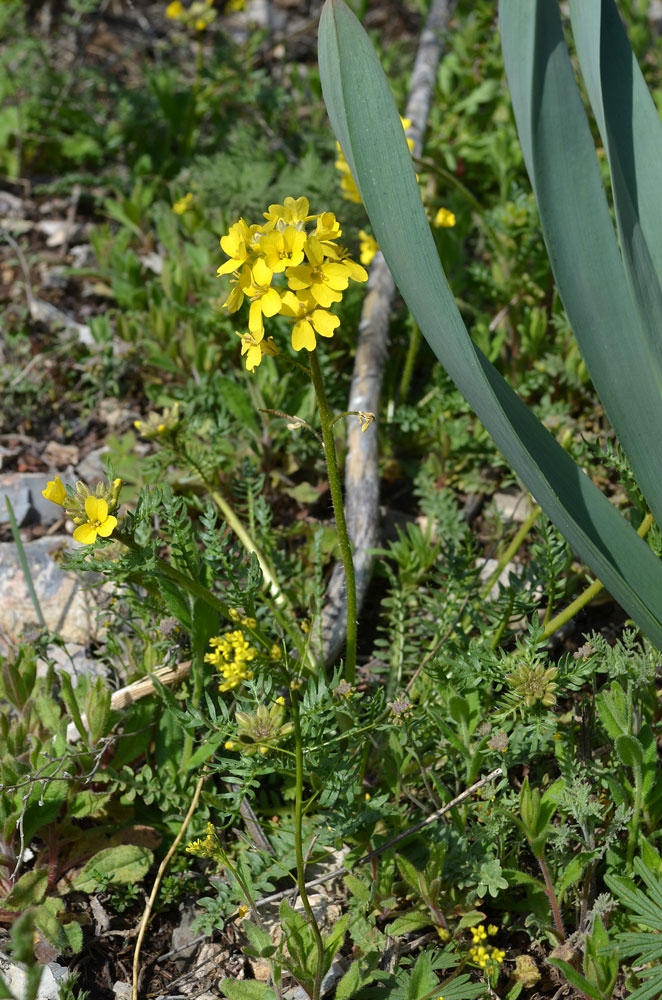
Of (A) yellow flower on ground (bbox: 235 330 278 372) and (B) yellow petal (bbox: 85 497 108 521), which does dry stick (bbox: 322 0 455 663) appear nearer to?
(B) yellow petal (bbox: 85 497 108 521)

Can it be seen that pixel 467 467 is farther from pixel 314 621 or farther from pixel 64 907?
pixel 64 907

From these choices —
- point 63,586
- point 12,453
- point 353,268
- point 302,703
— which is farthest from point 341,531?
point 12,453

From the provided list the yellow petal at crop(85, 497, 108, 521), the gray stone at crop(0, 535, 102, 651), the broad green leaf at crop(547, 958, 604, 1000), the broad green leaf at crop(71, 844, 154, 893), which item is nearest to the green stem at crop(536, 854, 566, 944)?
the broad green leaf at crop(547, 958, 604, 1000)

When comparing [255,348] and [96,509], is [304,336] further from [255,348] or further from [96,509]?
[96,509]

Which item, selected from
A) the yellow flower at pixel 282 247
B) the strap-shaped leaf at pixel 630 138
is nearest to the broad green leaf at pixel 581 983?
the strap-shaped leaf at pixel 630 138

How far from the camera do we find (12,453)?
9.75 feet

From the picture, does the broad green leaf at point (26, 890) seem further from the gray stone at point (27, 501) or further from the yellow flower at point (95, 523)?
the gray stone at point (27, 501)

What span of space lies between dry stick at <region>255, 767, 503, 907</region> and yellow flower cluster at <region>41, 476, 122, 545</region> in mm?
846

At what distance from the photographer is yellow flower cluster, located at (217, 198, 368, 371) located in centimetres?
143

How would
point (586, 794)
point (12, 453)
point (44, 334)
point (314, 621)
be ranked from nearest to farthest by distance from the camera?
point (586, 794) → point (314, 621) → point (12, 453) → point (44, 334)

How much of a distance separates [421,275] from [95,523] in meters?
0.75

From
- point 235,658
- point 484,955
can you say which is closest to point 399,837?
point 484,955

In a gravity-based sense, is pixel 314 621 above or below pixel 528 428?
below

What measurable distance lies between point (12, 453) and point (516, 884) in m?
2.21
